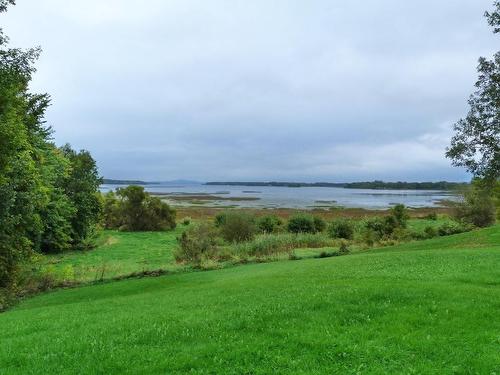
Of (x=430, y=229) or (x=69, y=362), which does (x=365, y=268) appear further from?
(x=430, y=229)

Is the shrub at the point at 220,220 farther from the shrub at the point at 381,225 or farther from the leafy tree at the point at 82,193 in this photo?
the shrub at the point at 381,225

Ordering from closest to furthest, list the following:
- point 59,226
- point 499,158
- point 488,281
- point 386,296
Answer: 1. point 386,296
2. point 488,281
3. point 499,158
4. point 59,226

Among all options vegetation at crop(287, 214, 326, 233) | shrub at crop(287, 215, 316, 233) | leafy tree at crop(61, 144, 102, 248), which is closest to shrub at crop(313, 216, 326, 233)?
vegetation at crop(287, 214, 326, 233)

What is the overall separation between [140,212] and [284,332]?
60841 mm

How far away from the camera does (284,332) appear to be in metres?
9.11

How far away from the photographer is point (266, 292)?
46.2ft

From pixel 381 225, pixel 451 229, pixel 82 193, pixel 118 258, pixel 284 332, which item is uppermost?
pixel 82 193

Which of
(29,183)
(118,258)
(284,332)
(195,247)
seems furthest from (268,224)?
(284,332)

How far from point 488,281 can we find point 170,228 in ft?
188

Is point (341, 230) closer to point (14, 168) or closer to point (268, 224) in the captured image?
point (268, 224)

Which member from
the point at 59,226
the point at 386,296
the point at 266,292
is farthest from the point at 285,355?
the point at 59,226

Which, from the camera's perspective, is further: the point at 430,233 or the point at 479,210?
the point at 479,210

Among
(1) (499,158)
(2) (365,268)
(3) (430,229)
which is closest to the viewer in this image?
(2) (365,268)

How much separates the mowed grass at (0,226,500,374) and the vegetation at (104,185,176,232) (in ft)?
173
